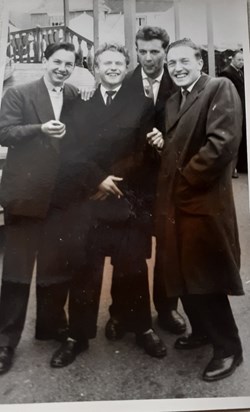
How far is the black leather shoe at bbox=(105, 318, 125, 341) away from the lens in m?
0.47

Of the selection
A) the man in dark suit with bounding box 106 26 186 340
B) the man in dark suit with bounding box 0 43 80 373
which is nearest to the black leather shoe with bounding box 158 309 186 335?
the man in dark suit with bounding box 106 26 186 340

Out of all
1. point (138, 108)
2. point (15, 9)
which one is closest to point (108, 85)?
point (138, 108)

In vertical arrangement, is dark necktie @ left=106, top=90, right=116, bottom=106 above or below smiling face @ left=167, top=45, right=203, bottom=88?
below

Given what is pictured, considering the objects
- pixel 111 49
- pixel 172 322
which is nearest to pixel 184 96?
pixel 111 49

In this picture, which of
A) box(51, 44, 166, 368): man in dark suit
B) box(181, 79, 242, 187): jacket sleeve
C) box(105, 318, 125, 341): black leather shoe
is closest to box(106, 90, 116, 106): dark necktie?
box(51, 44, 166, 368): man in dark suit

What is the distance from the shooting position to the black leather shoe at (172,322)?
1.54ft

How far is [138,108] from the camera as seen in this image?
0.51m

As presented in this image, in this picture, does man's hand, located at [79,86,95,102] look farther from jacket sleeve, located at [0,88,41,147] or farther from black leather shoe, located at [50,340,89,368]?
black leather shoe, located at [50,340,89,368]

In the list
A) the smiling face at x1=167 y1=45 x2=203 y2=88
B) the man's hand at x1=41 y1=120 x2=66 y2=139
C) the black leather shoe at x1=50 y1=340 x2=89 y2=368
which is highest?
the smiling face at x1=167 y1=45 x2=203 y2=88

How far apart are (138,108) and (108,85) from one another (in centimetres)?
4

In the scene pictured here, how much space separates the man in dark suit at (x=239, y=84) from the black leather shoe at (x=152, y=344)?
0.64 feet

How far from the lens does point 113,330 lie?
0.47m

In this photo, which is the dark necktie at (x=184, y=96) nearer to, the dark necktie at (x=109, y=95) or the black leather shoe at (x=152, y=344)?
the dark necktie at (x=109, y=95)

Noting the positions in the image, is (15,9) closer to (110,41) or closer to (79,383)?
(110,41)
